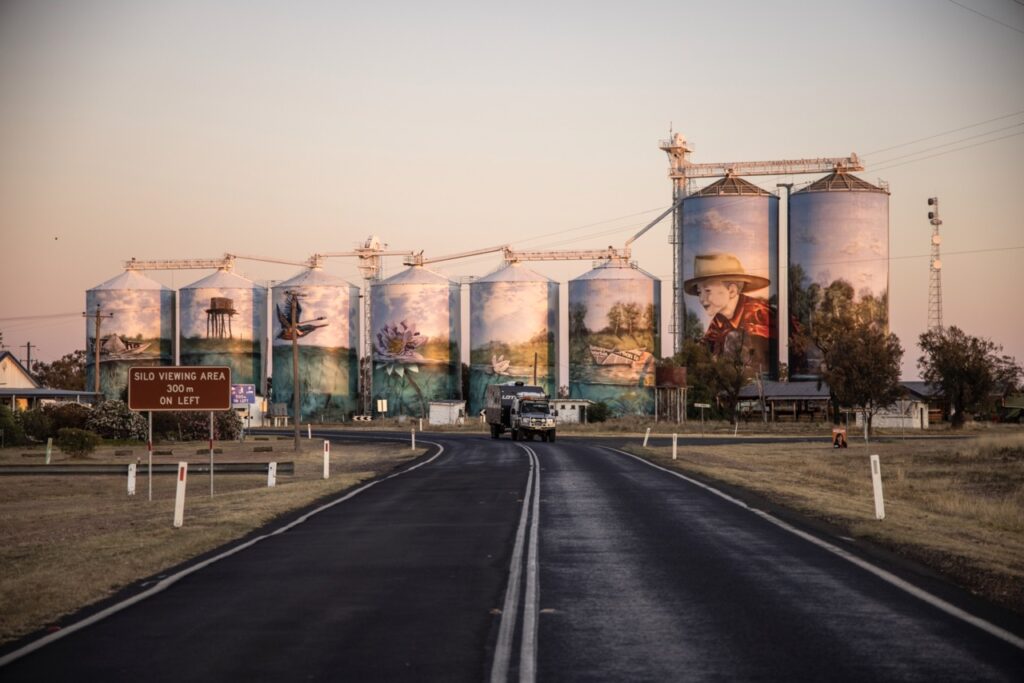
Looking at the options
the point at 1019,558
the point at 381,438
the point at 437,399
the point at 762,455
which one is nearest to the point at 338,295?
the point at 437,399

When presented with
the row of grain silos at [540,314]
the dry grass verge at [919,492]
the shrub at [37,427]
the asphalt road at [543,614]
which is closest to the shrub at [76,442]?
the shrub at [37,427]

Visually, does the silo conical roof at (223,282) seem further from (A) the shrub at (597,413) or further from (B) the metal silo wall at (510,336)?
(A) the shrub at (597,413)

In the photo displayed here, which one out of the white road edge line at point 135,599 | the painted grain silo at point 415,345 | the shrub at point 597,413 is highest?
the painted grain silo at point 415,345

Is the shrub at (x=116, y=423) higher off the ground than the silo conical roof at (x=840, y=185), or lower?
lower

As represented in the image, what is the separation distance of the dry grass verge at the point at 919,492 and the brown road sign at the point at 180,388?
14.0 meters

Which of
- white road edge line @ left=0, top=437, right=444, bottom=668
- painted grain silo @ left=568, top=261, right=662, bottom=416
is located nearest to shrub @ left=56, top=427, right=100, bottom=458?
white road edge line @ left=0, top=437, right=444, bottom=668

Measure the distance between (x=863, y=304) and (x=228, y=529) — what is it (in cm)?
10729

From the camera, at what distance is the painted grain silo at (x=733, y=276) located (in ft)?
400

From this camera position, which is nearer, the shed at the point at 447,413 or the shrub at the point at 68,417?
the shrub at the point at 68,417

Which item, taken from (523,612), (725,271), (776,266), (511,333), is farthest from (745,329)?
(523,612)

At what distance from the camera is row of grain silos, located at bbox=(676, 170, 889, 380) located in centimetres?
11956

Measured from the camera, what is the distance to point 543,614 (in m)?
11.7

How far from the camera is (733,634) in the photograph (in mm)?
10484

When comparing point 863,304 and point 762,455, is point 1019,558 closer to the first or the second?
point 762,455
